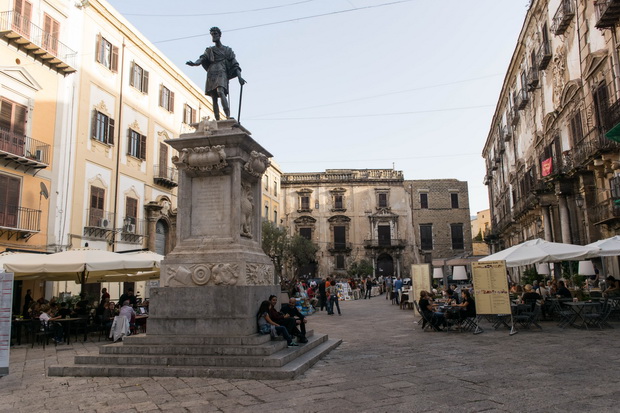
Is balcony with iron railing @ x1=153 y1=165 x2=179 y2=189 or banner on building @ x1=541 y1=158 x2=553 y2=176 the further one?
balcony with iron railing @ x1=153 y1=165 x2=179 y2=189

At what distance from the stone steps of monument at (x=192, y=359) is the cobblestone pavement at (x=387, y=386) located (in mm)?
415

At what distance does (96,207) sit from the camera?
19.9 meters

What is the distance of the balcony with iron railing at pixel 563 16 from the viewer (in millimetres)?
17188

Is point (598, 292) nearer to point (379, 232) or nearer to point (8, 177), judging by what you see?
point (8, 177)

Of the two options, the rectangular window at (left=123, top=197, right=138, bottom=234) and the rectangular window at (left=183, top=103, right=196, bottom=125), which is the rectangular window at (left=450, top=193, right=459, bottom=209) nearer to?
the rectangular window at (left=183, top=103, right=196, bottom=125)

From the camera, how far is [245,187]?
8.41 m

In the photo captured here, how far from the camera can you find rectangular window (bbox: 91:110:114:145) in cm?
2003

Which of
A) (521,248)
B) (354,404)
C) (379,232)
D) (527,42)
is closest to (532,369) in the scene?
(354,404)

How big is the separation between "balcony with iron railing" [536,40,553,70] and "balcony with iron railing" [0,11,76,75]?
1943cm

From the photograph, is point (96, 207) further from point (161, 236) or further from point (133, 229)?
point (161, 236)

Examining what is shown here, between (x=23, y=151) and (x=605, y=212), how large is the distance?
19.6m

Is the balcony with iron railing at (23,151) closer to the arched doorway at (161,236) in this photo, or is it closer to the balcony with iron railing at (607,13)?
the arched doorway at (161,236)

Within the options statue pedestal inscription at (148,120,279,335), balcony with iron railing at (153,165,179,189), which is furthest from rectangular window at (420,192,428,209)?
statue pedestal inscription at (148,120,279,335)

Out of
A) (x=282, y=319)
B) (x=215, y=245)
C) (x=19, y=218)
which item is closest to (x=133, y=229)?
(x=19, y=218)
